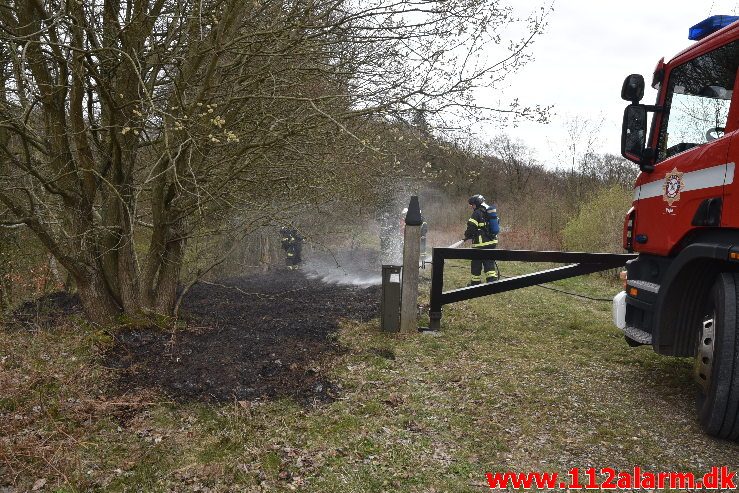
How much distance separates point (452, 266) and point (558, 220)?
5.26 metres

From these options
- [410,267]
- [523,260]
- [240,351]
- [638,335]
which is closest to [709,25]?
[638,335]

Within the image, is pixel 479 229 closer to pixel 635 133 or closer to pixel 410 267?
pixel 410 267

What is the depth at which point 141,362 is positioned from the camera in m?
5.16

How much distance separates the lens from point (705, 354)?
359 centimetres

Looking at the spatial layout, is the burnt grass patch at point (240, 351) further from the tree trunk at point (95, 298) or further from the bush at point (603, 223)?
the bush at point (603, 223)

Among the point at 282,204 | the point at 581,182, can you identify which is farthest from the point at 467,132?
the point at 581,182

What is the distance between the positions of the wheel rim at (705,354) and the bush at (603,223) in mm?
10433

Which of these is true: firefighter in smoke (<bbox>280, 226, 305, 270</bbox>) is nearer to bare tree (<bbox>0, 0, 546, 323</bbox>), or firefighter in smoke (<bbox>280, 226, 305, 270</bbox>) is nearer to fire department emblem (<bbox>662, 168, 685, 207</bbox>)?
bare tree (<bbox>0, 0, 546, 323</bbox>)

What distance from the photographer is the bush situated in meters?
13.6

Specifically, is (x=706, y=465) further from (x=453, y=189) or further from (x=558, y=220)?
(x=453, y=189)

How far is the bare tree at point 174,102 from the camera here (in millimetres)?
5176

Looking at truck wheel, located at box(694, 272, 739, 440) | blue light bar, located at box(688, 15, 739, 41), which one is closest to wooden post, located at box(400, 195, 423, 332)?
blue light bar, located at box(688, 15, 739, 41)

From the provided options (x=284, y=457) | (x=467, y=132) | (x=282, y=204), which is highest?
(x=467, y=132)

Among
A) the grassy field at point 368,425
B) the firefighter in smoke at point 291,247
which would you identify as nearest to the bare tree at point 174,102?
the grassy field at point 368,425
